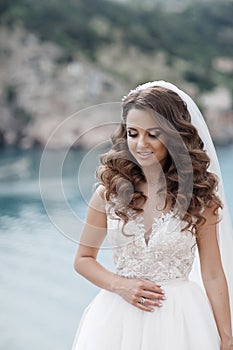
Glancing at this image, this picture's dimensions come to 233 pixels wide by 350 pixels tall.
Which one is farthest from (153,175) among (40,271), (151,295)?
(40,271)

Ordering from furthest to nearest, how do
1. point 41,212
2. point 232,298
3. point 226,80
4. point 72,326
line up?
point 226,80 → point 41,212 → point 72,326 → point 232,298

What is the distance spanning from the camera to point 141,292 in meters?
1.45

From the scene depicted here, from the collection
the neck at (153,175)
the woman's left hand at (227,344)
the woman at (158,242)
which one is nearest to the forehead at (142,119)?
the woman at (158,242)

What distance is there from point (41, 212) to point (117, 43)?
4341 millimetres

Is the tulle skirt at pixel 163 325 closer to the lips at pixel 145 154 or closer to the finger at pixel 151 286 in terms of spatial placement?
the finger at pixel 151 286

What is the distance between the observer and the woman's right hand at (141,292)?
1453 millimetres

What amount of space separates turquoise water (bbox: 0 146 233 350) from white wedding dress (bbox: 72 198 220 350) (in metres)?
0.17

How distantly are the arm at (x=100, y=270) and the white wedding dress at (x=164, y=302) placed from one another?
25 millimetres

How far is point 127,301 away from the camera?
4.83ft

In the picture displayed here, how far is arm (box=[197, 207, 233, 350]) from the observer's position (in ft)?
4.81

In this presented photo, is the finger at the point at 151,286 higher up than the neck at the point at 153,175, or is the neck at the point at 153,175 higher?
the neck at the point at 153,175

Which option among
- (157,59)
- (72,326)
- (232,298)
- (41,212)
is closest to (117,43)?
(157,59)

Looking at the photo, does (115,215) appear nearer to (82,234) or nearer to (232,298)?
(82,234)

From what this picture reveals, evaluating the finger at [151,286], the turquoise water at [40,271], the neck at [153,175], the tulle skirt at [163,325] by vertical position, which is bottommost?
the tulle skirt at [163,325]
